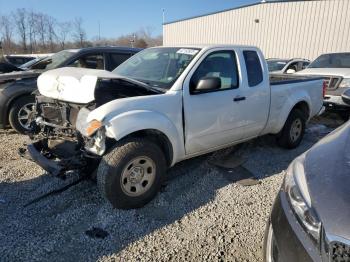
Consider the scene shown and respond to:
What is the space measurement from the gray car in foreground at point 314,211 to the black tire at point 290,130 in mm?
3261

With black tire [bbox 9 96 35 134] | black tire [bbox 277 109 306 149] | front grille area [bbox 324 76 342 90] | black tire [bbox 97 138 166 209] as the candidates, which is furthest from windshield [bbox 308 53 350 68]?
black tire [bbox 9 96 35 134]

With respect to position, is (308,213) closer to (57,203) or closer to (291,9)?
(57,203)

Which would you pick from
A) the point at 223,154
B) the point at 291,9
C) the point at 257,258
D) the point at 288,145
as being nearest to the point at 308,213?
the point at 257,258

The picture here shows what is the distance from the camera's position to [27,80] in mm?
6371

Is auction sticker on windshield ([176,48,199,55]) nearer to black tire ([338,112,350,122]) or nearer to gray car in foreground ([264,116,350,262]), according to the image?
gray car in foreground ([264,116,350,262])

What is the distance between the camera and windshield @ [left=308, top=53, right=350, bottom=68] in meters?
9.50

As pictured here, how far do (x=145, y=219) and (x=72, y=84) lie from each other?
169 centimetres

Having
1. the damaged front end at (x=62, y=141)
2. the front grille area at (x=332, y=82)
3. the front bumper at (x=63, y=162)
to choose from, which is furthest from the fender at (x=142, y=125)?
the front grille area at (x=332, y=82)

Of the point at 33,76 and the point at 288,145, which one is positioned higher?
the point at 33,76

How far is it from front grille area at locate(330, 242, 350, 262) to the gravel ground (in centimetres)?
143

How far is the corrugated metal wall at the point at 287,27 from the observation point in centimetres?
1900

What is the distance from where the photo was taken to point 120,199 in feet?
11.3

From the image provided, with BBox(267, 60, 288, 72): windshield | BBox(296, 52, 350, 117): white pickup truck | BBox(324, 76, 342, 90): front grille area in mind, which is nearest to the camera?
BBox(296, 52, 350, 117): white pickup truck

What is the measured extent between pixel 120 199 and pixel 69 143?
105 centimetres
